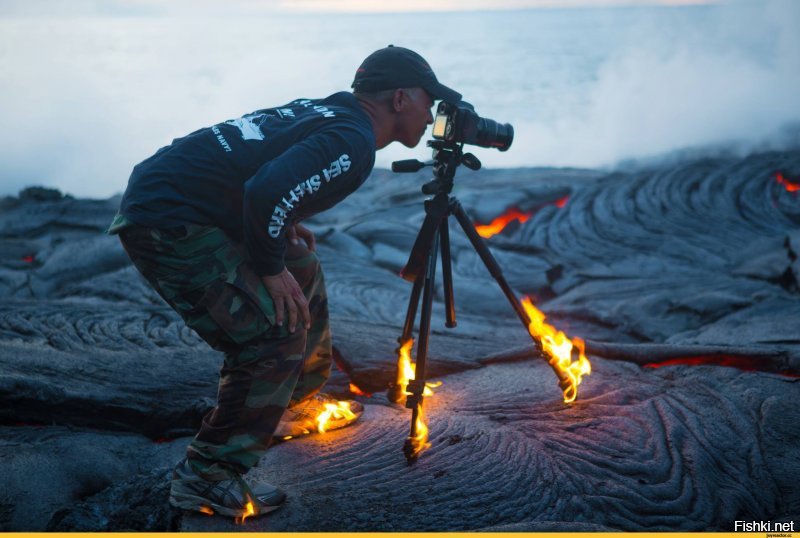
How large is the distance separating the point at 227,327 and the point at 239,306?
8 centimetres

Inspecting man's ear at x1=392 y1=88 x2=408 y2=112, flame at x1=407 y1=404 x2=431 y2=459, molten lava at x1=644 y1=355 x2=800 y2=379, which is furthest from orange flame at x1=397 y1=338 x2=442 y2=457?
molten lava at x1=644 y1=355 x2=800 y2=379

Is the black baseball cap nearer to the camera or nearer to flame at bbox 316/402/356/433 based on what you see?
the camera

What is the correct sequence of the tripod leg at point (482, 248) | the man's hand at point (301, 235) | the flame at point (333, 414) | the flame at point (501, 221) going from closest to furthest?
the man's hand at point (301, 235)
the tripod leg at point (482, 248)
the flame at point (333, 414)
the flame at point (501, 221)

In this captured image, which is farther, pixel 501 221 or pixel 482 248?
pixel 501 221

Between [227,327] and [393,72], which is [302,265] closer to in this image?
[227,327]

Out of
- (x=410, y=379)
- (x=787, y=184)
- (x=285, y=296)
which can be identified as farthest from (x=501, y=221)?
(x=285, y=296)

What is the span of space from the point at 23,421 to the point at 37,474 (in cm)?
53

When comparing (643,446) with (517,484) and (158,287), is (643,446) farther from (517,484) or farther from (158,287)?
(158,287)

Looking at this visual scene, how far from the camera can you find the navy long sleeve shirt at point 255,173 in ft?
7.54

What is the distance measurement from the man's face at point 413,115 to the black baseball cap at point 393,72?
3cm

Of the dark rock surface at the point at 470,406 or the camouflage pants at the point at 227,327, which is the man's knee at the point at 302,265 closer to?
the camouflage pants at the point at 227,327

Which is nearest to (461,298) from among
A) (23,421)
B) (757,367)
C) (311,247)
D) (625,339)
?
(625,339)

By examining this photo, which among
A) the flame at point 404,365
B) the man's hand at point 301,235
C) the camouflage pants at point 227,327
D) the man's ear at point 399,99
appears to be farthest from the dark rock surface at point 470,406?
the man's ear at point 399,99

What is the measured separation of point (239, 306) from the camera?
96.0 inches
